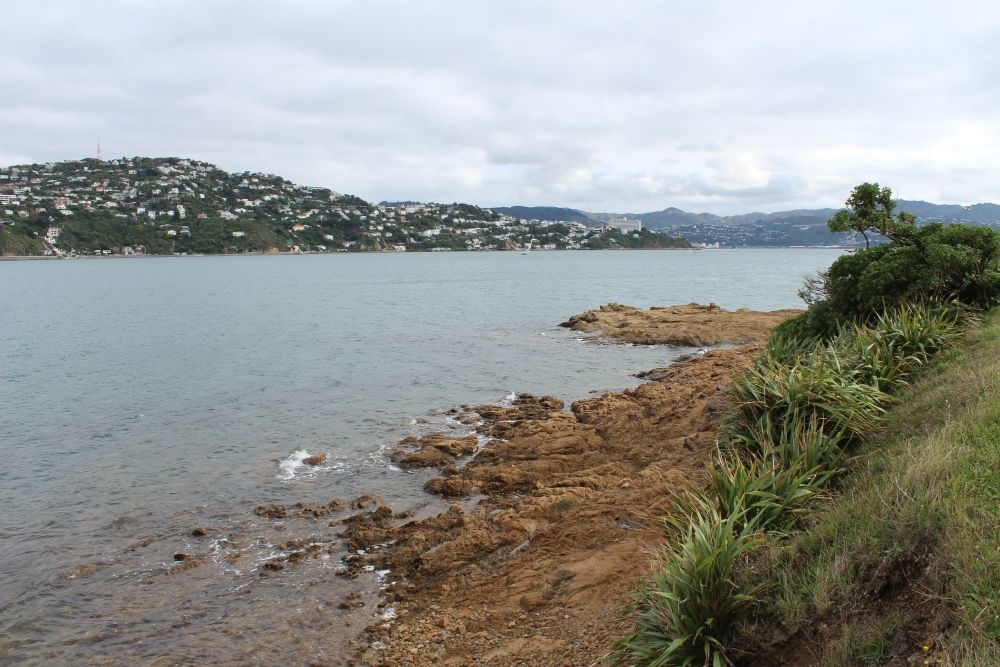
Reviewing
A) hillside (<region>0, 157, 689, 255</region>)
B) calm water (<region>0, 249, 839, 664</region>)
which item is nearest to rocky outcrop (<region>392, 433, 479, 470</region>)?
calm water (<region>0, 249, 839, 664</region>)

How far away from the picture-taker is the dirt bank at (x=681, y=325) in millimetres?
30031

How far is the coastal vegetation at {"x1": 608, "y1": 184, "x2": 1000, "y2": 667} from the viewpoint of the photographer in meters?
4.25

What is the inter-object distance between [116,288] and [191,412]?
6346cm

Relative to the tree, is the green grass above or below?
below

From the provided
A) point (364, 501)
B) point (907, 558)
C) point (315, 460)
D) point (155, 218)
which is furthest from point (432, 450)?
point (155, 218)

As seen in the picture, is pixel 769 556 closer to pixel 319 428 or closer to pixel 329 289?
pixel 319 428

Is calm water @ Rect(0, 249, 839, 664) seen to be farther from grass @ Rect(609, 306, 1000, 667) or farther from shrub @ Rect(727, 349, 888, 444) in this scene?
shrub @ Rect(727, 349, 888, 444)

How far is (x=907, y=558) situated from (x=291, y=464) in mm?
12020

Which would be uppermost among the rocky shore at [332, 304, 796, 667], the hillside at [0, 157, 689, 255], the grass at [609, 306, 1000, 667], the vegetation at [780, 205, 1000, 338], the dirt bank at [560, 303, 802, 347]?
the hillside at [0, 157, 689, 255]

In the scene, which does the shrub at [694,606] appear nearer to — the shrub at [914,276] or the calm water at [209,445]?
the calm water at [209,445]

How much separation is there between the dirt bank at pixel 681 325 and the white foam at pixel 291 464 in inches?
759

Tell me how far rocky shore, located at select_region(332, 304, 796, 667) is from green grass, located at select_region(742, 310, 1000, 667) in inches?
81.5

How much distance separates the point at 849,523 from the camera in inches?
211

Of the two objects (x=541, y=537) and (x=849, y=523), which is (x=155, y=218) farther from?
(x=849, y=523)
